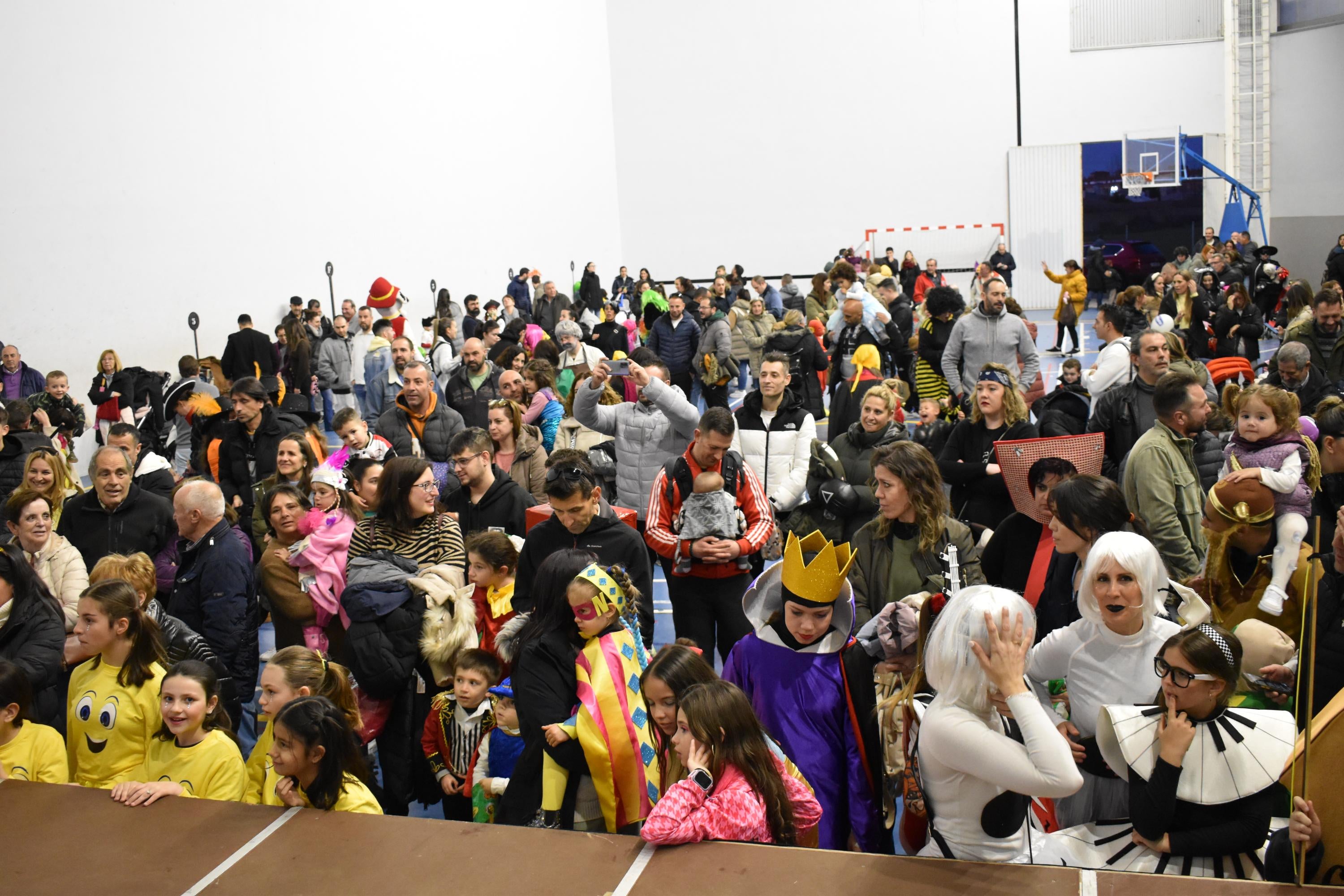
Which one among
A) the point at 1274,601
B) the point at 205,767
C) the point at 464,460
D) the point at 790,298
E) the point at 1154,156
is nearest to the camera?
the point at 205,767

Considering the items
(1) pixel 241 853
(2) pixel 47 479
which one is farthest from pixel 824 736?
(2) pixel 47 479

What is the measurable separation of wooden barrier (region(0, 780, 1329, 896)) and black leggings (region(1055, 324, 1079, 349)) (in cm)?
1741

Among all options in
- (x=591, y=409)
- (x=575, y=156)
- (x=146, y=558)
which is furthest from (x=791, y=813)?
(x=575, y=156)

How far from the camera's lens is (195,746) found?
12.2 ft

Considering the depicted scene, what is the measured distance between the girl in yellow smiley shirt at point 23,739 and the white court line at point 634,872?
95.5 inches

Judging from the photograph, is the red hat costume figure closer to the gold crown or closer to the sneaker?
the gold crown

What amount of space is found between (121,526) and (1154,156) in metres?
27.8

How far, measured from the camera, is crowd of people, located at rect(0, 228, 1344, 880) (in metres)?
2.69

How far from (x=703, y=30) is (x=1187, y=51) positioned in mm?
12454

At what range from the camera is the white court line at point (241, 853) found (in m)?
2.20

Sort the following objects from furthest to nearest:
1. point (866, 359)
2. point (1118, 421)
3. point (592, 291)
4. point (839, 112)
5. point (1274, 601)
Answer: point (839, 112)
point (592, 291)
point (866, 359)
point (1118, 421)
point (1274, 601)

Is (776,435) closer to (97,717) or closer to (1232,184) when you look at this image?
(97,717)

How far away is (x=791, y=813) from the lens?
112 inches

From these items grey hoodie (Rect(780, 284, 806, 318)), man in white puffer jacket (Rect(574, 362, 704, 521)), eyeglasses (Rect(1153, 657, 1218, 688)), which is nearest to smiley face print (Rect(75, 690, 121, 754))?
man in white puffer jacket (Rect(574, 362, 704, 521))
